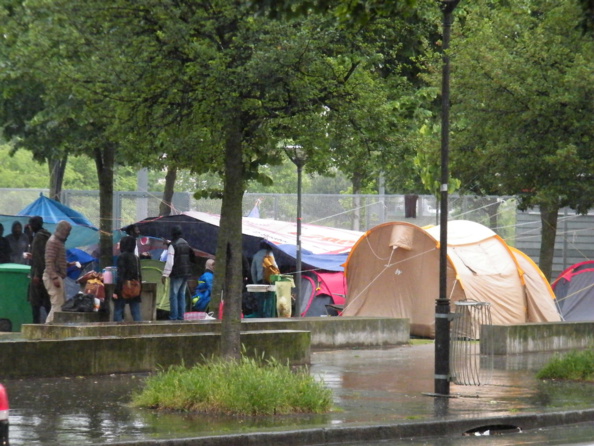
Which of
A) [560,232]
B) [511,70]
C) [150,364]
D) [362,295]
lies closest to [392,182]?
[560,232]

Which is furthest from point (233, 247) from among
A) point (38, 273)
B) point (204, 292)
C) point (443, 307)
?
point (204, 292)

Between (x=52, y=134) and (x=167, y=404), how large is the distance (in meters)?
13.0

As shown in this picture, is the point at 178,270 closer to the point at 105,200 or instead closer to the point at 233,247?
the point at 105,200

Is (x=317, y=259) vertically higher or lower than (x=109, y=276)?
higher

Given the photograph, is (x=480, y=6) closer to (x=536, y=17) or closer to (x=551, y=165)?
(x=536, y=17)

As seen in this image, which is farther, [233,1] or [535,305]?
[535,305]

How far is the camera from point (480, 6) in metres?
19.7

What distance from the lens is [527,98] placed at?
59.2ft

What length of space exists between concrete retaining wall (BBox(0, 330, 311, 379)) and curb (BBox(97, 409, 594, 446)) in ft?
12.3

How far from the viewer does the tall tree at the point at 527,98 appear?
17.5 metres

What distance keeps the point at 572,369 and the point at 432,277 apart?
894 centimetres

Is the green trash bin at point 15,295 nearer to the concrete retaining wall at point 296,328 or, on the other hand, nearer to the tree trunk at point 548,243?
the concrete retaining wall at point 296,328

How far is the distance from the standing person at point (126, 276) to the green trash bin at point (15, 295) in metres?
3.24

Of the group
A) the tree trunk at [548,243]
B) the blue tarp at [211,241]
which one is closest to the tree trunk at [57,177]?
the blue tarp at [211,241]
